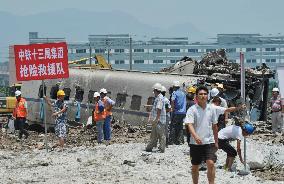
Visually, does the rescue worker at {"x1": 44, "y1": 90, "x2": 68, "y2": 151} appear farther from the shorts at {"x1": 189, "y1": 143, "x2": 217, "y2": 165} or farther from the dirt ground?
the shorts at {"x1": 189, "y1": 143, "x2": 217, "y2": 165}

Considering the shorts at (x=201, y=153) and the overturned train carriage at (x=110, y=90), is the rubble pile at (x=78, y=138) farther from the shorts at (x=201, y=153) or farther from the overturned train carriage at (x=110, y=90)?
the shorts at (x=201, y=153)

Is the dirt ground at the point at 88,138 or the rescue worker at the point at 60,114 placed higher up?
the rescue worker at the point at 60,114

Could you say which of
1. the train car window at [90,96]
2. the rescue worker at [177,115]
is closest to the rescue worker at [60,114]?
the rescue worker at [177,115]

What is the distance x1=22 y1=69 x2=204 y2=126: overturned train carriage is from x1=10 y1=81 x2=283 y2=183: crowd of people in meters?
5.02

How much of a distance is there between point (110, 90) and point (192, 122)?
728 inches

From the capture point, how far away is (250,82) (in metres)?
31.0

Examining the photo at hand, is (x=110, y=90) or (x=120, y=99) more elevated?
(x=110, y=90)

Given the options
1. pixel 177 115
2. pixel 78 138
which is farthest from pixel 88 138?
pixel 177 115

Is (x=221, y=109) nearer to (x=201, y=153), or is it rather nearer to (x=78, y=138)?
(x=201, y=153)

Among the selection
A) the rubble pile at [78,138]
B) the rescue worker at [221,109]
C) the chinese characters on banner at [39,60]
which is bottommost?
the rubble pile at [78,138]

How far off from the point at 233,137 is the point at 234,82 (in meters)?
14.5

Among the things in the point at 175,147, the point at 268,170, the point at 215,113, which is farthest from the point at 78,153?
the point at 215,113

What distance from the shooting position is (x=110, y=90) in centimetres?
3181

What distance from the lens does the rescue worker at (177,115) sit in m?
21.3
